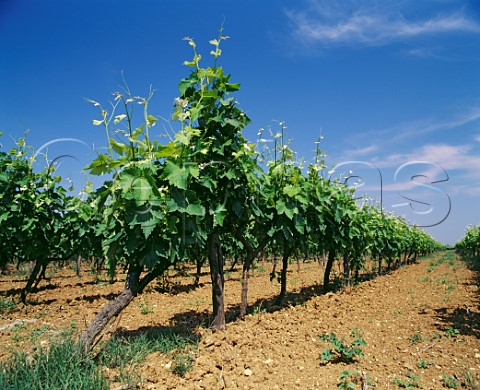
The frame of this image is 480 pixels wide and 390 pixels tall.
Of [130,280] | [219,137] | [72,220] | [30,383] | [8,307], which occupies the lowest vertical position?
[8,307]

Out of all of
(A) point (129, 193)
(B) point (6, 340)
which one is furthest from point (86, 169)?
(B) point (6, 340)

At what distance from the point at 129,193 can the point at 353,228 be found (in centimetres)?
736

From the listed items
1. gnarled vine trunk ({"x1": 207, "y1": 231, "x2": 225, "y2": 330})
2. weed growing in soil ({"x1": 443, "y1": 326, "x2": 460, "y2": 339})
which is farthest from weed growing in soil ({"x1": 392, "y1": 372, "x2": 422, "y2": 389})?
gnarled vine trunk ({"x1": 207, "y1": 231, "x2": 225, "y2": 330})

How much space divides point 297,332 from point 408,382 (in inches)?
74.4

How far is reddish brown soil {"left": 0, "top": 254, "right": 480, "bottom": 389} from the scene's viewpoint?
393 cm

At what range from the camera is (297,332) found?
543cm

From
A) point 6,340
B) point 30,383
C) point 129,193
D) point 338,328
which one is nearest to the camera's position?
point 30,383

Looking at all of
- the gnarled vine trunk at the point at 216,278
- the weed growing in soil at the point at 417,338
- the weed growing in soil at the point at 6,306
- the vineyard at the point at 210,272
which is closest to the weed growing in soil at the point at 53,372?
the vineyard at the point at 210,272

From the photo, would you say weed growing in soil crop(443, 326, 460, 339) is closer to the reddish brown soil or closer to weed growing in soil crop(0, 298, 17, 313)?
the reddish brown soil

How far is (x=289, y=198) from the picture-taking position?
22.7 feet

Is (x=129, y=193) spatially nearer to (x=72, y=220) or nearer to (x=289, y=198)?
(x=289, y=198)

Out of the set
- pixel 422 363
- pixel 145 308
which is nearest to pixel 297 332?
pixel 422 363

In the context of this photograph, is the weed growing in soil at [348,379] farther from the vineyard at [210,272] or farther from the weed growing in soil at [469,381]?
A: the weed growing in soil at [469,381]

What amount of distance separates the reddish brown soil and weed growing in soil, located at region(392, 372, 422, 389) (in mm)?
54
